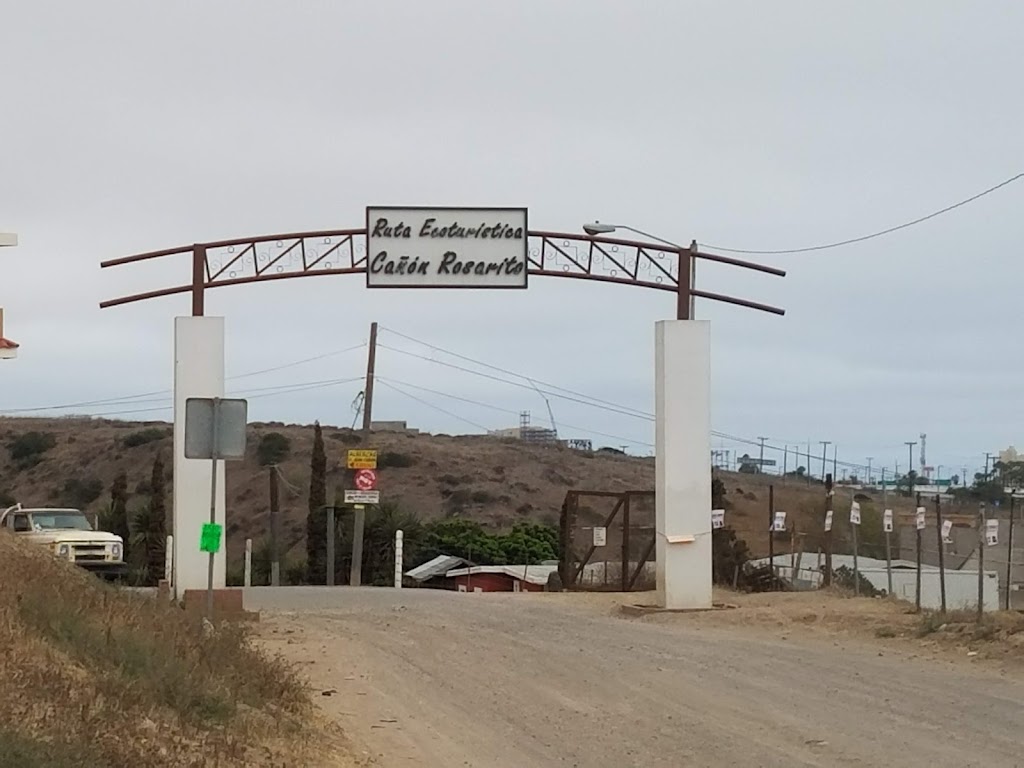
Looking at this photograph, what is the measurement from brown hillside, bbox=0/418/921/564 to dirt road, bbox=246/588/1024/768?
5404 centimetres

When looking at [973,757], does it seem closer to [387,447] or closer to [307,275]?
[307,275]

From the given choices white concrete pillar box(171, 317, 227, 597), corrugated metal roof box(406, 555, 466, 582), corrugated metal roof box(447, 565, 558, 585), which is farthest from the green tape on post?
corrugated metal roof box(406, 555, 466, 582)

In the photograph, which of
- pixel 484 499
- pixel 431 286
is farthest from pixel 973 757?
pixel 484 499

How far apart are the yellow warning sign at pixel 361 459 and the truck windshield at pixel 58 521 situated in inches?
338

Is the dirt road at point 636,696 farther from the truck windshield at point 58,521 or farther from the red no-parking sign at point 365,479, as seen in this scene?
the red no-parking sign at point 365,479

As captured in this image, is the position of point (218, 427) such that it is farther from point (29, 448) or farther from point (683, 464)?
point (29, 448)

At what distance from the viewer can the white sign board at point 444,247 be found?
25.6 metres

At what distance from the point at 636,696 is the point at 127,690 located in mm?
6306

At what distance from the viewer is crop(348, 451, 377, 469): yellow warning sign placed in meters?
39.9

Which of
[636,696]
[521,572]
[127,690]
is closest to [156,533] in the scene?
[521,572]

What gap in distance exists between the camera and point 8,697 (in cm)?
879

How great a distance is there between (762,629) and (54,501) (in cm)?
7243

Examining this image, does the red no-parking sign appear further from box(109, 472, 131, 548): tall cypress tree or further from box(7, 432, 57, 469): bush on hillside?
box(7, 432, 57, 469): bush on hillside

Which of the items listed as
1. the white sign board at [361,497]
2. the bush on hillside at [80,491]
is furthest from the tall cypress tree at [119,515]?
the bush on hillside at [80,491]
